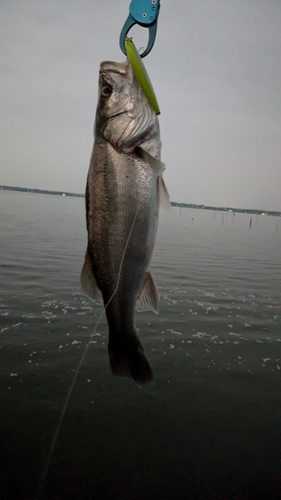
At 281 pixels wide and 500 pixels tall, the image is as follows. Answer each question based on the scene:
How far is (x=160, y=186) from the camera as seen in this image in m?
2.58

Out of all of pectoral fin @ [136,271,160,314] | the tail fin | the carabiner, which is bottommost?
the tail fin

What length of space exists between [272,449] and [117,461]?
236 centimetres

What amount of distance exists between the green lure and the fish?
0.45 ft

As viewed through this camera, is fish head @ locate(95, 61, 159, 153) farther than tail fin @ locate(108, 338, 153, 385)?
No

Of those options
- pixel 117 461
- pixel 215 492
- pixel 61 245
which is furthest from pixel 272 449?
pixel 61 245

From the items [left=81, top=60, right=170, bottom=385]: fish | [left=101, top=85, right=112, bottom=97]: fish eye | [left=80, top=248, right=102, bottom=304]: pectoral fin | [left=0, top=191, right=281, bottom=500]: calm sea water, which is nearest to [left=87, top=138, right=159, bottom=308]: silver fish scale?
[left=81, top=60, right=170, bottom=385]: fish

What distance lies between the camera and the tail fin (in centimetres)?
278

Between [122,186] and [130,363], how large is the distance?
1552 mm

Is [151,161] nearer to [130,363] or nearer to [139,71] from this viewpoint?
[139,71]

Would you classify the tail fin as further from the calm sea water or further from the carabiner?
the carabiner

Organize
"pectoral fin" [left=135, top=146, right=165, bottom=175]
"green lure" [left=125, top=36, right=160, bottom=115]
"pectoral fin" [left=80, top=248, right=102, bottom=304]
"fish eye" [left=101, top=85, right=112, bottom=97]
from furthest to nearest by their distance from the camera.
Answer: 1. "pectoral fin" [left=80, top=248, right=102, bottom=304]
2. "fish eye" [left=101, top=85, right=112, bottom=97]
3. "pectoral fin" [left=135, top=146, right=165, bottom=175]
4. "green lure" [left=125, top=36, right=160, bottom=115]

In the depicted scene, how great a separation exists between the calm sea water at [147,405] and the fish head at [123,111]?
4.27 m

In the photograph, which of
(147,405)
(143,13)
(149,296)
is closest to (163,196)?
(149,296)

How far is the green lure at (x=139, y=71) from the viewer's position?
210 cm
